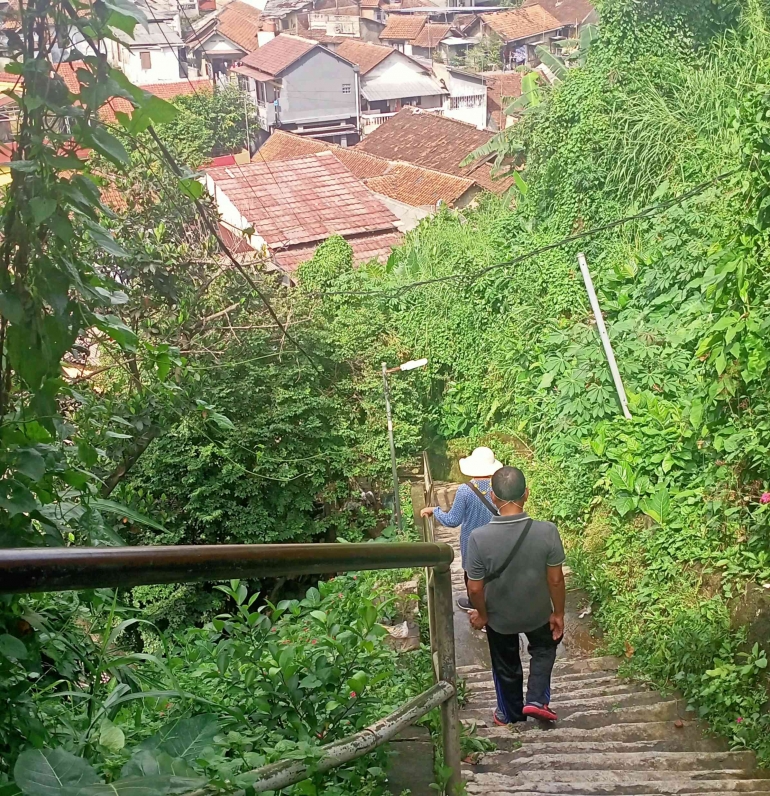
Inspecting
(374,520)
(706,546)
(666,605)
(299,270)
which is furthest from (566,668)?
(299,270)

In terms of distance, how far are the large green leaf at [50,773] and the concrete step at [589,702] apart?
3.52m

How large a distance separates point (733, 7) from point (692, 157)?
103 inches

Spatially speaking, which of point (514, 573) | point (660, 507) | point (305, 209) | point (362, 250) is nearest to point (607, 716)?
point (514, 573)

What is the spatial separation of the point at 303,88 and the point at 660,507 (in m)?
33.2

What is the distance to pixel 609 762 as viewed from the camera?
365 cm

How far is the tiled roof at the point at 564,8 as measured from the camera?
128 feet

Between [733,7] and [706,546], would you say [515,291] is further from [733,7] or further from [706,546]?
[706,546]

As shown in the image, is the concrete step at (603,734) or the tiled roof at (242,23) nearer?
the concrete step at (603,734)

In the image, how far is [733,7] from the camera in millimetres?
11297

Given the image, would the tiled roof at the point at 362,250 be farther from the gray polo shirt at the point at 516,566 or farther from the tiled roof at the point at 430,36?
the tiled roof at the point at 430,36

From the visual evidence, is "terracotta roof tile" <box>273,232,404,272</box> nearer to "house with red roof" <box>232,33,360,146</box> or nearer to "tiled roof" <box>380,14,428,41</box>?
"house with red roof" <box>232,33,360,146</box>

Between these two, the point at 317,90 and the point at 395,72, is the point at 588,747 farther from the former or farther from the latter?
the point at 395,72

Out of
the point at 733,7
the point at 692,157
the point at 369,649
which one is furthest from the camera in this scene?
the point at 733,7

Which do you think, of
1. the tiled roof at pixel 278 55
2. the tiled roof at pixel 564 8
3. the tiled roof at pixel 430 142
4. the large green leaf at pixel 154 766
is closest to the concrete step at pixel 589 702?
the large green leaf at pixel 154 766
